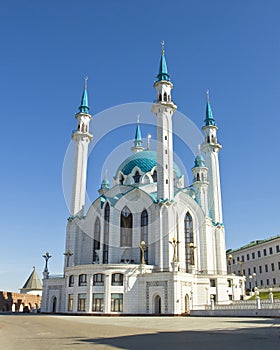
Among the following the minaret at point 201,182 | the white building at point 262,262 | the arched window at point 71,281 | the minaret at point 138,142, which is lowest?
the arched window at point 71,281

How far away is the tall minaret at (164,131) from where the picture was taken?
161 feet

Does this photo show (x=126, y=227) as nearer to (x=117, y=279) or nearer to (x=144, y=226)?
(x=144, y=226)

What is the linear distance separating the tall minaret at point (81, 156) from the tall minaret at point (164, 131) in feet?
40.7

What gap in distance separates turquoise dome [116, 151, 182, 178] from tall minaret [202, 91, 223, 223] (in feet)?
18.6

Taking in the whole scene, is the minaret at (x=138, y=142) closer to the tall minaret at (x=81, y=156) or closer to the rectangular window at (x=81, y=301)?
the tall minaret at (x=81, y=156)

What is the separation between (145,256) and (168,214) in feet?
22.8

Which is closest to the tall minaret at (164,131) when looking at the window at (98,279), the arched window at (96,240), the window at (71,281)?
the arched window at (96,240)

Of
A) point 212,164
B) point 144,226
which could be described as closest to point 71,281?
point 144,226

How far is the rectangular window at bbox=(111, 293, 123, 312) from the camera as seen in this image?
42.7 meters

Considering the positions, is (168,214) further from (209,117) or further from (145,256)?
(209,117)

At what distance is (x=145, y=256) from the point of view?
49469 millimetres

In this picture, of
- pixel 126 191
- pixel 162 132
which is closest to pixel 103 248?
pixel 126 191

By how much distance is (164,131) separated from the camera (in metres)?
52.4

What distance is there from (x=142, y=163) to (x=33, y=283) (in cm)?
3140
